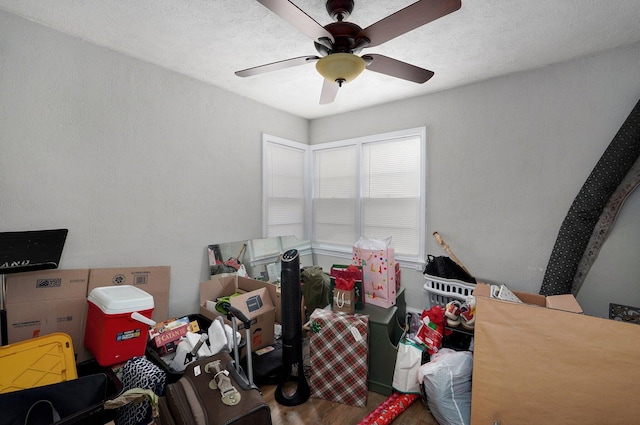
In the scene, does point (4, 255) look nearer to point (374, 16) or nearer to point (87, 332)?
point (87, 332)

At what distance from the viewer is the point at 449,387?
1721mm

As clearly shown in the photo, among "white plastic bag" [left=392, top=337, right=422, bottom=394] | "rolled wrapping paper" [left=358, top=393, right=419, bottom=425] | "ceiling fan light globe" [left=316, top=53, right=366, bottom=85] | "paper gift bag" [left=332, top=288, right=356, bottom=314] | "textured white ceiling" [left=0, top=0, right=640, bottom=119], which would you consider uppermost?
"textured white ceiling" [left=0, top=0, right=640, bottom=119]

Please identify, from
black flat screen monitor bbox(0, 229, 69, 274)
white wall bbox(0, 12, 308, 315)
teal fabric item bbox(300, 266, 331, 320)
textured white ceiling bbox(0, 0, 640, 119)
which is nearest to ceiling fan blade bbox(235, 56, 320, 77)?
textured white ceiling bbox(0, 0, 640, 119)

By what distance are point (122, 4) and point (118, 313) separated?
184cm

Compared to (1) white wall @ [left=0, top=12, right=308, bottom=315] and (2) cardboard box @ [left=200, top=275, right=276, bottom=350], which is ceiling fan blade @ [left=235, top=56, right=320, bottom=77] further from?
(2) cardboard box @ [left=200, top=275, right=276, bottom=350]

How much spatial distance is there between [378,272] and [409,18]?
1656 mm

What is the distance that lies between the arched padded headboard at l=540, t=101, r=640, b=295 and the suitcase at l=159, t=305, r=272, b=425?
2316 mm

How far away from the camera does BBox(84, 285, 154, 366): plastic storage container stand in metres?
1.70

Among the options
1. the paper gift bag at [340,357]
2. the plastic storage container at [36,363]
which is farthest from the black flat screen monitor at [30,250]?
the paper gift bag at [340,357]

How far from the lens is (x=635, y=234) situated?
2109mm

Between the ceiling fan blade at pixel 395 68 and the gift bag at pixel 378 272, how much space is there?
1236 millimetres

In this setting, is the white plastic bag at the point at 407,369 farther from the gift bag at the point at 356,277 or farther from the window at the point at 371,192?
the window at the point at 371,192

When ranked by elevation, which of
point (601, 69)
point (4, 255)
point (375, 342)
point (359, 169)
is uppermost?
point (601, 69)

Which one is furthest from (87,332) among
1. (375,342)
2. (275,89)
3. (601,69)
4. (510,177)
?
(601,69)
